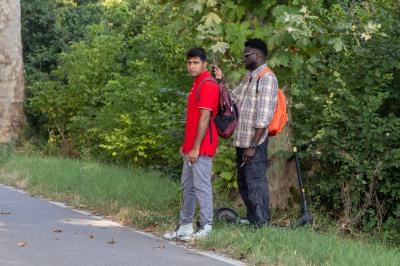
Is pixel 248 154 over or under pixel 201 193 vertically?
over

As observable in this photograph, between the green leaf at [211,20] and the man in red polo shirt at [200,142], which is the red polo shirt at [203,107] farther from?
the green leaf at [211,20]

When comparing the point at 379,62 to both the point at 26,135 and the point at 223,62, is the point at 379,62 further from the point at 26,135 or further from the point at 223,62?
the point at 26,135

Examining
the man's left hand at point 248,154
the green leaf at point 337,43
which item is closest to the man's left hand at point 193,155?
the man's left hand at point 248,154

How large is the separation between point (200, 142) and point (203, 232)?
0.95 meters

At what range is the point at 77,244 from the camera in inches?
362

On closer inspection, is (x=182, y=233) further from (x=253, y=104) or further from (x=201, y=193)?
(x=253, y=104)

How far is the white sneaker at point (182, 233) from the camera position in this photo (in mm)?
9695

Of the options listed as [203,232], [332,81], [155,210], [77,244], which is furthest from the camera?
[332,81]

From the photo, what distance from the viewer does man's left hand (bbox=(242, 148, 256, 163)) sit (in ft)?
33.0

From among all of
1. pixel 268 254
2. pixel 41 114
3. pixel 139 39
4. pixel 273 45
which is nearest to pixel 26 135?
pixel 41 114

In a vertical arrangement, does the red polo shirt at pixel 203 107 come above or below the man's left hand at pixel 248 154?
above

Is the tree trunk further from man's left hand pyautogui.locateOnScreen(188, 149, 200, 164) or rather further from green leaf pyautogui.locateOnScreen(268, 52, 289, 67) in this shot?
man's left hand pyautogui.locateOnScreen(188, 149, 200, 164)

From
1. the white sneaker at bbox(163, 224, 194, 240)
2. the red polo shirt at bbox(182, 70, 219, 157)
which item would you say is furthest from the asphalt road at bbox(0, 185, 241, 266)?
the red polo shirt at bbox(182, 70, 219, 157)

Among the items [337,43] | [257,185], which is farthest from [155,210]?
[337,43]
